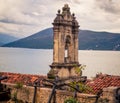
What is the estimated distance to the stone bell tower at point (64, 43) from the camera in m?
22.1

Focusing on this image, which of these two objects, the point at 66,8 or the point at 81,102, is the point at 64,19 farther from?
the point at 81,102

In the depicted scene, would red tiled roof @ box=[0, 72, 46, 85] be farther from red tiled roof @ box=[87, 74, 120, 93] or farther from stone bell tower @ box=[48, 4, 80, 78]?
red tiled roof @ box=[87, 74, 120, 93]

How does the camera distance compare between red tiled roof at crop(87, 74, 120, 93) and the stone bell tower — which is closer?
red tiled roof at crop(87, 74, 120, 93)

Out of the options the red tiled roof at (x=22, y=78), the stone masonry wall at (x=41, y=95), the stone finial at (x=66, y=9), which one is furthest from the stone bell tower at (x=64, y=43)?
the stone masonry wall at (x=41, y=95)

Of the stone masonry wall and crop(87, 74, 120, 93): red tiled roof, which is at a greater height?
crop(87, 74, 120, 93): red tiled roof

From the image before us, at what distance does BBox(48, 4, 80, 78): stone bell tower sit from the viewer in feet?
72.6

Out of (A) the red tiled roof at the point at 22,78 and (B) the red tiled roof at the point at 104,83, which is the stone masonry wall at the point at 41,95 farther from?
(A) the red tiled roof at the point at 22,78

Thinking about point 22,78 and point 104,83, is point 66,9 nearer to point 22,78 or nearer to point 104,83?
point 22,78

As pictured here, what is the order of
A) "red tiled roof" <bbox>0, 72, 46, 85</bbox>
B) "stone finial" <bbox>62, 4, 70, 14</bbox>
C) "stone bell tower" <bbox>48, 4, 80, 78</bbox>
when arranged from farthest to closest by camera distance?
"red tiled roof" <bbox>0, 72, 46, 85</bbox>
"stone finial" <bbox>62, 4, 70, 14</bbox>
"stone bell tower" <bbox>48, 4, 80, 78</bbox>

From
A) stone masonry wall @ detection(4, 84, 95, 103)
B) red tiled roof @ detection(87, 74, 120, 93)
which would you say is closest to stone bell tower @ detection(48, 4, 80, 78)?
red tiled roof @ detection(87, 74, 120, 93)

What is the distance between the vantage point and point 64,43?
22844 millimetres

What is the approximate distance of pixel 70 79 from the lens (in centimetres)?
2184

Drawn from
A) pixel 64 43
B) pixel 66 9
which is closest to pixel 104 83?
pixel 64 43

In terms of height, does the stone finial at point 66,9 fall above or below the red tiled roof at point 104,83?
above
